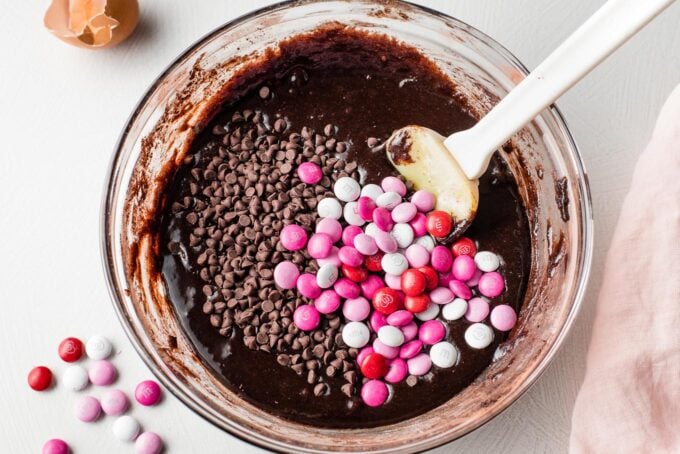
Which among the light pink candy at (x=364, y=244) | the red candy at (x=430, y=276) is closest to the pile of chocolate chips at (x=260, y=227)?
the light pink candy at (x=364, y=244)

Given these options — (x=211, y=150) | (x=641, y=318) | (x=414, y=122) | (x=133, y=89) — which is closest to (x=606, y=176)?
(x=641, y=318)

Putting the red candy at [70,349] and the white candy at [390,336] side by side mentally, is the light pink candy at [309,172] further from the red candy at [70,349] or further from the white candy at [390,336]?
the red candy at [70,349]

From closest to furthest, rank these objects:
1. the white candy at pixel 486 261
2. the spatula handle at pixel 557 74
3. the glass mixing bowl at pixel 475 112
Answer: the spatula handle at pixel 557 74 → the glass mixing bowl at pixel 475 112 → the white candy at pixel 486 261

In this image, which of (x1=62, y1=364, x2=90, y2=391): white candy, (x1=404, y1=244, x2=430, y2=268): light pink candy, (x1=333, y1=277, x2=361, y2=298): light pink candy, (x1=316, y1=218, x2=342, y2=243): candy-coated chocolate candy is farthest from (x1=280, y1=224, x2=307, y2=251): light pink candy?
(x1=62, y1=364, x2=90, y2=391): white candy

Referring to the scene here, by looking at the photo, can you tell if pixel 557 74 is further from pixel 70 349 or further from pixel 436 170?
pixel 70 349

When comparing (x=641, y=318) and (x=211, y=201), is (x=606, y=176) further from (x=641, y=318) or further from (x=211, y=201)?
(x=211, y=201)

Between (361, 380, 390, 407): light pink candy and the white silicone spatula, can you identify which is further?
(361, 380, 390, 407): light pink candy

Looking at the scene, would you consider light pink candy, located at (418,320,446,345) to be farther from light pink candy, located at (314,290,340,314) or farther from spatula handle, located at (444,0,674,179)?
spatula handle, located at (444,0,674,179)
